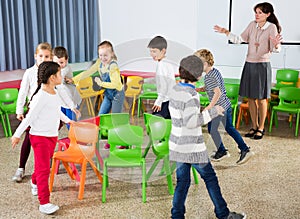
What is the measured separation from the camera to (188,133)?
2.25 meters

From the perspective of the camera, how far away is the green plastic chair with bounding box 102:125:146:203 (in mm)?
2422

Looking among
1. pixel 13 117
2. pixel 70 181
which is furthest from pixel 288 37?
pixel 13 117

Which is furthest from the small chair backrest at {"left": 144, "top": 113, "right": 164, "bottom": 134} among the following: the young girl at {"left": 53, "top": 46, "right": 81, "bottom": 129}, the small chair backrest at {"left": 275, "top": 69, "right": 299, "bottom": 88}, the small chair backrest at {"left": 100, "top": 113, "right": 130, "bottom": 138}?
the small chair backrest at {"left": 275, "top": 69, "right": 299, "bottom": 88}

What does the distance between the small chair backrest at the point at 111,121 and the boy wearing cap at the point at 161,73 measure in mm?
193

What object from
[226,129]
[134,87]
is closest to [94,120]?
[134,87]

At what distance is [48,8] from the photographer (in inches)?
219

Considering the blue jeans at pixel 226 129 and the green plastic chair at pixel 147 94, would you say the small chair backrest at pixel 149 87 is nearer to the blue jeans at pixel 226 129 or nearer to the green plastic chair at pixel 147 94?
the green plastic chair at pixel 147 94

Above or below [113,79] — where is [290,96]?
below

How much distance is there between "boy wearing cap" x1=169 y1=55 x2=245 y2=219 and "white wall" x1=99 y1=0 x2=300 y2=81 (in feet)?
8.76

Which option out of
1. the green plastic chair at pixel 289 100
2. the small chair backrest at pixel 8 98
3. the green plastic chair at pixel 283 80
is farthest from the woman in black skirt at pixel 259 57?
the small chair backrest at pixel 8 98

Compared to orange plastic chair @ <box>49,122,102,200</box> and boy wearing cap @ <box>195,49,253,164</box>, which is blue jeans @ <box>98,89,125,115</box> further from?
boy wearing cap @ <box>195,49,253,164</box>

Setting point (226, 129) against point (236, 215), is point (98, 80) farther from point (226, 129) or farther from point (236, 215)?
point (226, 129)

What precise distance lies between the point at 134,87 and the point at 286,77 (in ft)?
10.4

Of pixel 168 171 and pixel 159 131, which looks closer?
pixel 159 131
